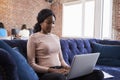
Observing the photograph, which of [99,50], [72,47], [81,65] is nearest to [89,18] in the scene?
[99,50]

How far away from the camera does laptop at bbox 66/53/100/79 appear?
1683mm

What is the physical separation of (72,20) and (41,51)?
577 cm

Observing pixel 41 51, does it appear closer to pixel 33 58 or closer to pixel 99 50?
pixel 33 58

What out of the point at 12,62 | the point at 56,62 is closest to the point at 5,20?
the point at 56,62

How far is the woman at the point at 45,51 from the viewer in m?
1.96

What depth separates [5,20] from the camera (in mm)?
7621

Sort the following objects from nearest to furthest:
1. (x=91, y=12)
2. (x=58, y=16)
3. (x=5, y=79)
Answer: (x=5, y=79), (x=91, y=12), (x=58, y=16)

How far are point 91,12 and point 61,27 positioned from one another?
152 centimetres

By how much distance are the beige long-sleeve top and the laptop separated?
329mm

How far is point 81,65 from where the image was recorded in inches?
68.9

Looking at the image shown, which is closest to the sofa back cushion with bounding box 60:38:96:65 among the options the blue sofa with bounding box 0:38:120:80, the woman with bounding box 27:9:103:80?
the blue sofa with bounding box 0:38:120:80

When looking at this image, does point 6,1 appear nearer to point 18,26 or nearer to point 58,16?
point 18,26

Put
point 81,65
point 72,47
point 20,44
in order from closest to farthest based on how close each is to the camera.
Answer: point 81,65, point 20,44, point 72,47

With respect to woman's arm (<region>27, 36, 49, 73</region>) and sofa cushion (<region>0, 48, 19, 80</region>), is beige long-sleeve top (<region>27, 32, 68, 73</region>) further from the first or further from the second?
sofa cushion (<region>0, 48, 19, 80</region>)
